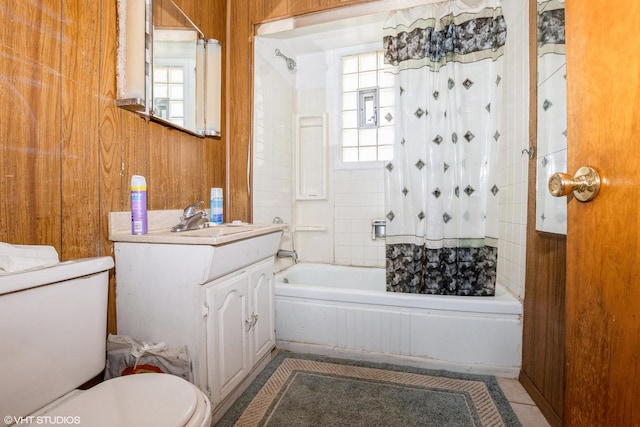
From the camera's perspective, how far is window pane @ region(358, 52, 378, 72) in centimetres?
276

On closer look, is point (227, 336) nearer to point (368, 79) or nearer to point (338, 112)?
point (338, 112)

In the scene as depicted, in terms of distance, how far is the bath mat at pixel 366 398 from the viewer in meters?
1.37

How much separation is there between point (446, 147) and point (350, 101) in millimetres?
1218

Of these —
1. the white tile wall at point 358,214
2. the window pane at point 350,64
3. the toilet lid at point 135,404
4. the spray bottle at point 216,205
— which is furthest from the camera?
the window pane at point 350,64

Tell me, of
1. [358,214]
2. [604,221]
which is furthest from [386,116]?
[604,221]

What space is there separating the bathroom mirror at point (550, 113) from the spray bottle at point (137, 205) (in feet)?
5.87

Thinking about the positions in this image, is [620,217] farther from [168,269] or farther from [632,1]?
[168,269]

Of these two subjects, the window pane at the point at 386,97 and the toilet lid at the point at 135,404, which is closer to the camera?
the toilet lid at the point at 135,404

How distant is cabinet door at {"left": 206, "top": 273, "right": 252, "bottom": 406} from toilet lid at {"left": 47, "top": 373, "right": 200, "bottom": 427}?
374mm

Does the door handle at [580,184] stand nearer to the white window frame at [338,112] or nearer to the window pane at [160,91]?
the window pane at [160,91]

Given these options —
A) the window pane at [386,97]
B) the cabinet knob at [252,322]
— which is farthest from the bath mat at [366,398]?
the window pane at [386,97]

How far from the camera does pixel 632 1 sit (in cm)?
43

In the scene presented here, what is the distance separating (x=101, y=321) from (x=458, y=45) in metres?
2.28

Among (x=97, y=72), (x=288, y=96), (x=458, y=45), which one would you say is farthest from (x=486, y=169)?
(x=97, y=72)
